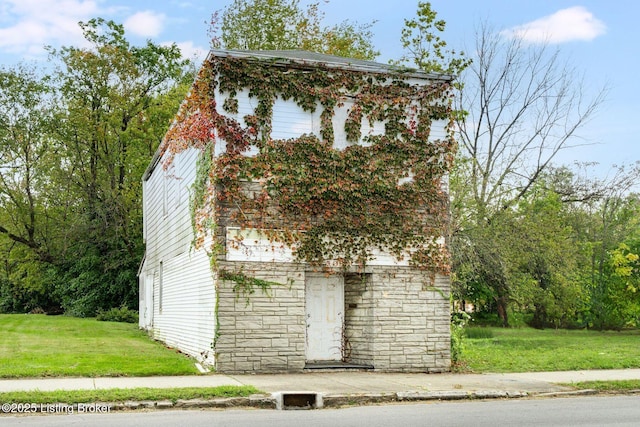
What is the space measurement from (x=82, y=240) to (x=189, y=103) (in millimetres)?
24122

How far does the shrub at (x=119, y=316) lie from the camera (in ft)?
114

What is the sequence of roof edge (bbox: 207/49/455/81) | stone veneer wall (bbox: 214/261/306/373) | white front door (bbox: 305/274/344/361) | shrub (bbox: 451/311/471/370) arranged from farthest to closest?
shrub (bbox: 451/311/471/370), white front door (bbox: 305/274/344/361), roof edge (bbox: 207/49/455/81), stone veneer wall (bbox: 214/261/306/373)

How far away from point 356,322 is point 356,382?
2.72 meters

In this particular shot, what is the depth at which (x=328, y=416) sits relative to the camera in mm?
10578

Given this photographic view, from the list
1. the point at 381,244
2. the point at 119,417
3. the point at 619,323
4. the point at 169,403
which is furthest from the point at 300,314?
the point at 619,323

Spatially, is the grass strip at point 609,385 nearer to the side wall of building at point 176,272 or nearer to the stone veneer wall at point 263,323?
the stone veneer wall at point 263,323

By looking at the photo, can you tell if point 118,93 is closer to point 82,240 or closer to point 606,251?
point 82,240

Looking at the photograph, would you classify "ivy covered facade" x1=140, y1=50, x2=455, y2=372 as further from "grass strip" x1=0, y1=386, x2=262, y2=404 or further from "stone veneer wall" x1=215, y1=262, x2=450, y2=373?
"grass strip" x1=0, y1=386, x2=262, y2=404

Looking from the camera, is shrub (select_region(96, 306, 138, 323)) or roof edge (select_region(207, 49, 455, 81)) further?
shrub (select_region(96, 306, 138, 323))

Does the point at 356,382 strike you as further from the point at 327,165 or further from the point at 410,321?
the point at 327,165

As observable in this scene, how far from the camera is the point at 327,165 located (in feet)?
52.5

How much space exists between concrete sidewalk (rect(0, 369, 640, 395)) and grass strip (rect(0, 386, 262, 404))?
55 centimetres

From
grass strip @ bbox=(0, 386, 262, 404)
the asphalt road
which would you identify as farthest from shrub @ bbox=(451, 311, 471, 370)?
grass strip @ bbox=(0, 386, 262, 404)

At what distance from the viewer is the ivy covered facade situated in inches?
605
